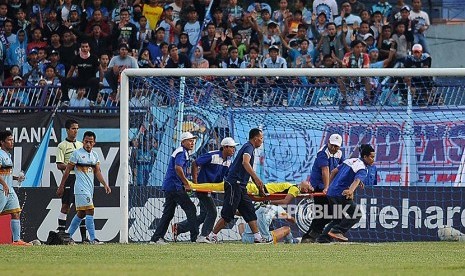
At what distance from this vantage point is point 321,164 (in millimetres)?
19688

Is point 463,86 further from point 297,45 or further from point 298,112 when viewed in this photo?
point 297,45

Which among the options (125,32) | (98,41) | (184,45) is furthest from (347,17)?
(98,41)

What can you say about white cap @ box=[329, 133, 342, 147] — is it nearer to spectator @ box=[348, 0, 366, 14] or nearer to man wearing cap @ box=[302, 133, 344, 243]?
man wearing cap @ box=[302, 133, 344, 243]

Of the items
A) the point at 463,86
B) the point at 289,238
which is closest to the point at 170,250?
the point at 289,238

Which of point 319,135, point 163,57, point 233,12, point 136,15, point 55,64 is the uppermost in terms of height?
point 233,12

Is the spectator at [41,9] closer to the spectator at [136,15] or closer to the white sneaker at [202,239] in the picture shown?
the spectator at [136,15]

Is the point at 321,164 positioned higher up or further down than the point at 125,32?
further down

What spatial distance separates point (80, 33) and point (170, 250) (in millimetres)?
9871

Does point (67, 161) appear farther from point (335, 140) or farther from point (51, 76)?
point (335, 140)

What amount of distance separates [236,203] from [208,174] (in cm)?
150

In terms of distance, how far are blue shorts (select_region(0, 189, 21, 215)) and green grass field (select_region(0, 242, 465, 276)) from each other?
4.86ft

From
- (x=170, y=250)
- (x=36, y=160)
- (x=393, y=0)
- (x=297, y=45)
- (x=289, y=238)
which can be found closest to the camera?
(x=170, y=250)

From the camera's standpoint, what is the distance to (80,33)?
25156 millimetres

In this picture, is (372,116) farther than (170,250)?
Yes
